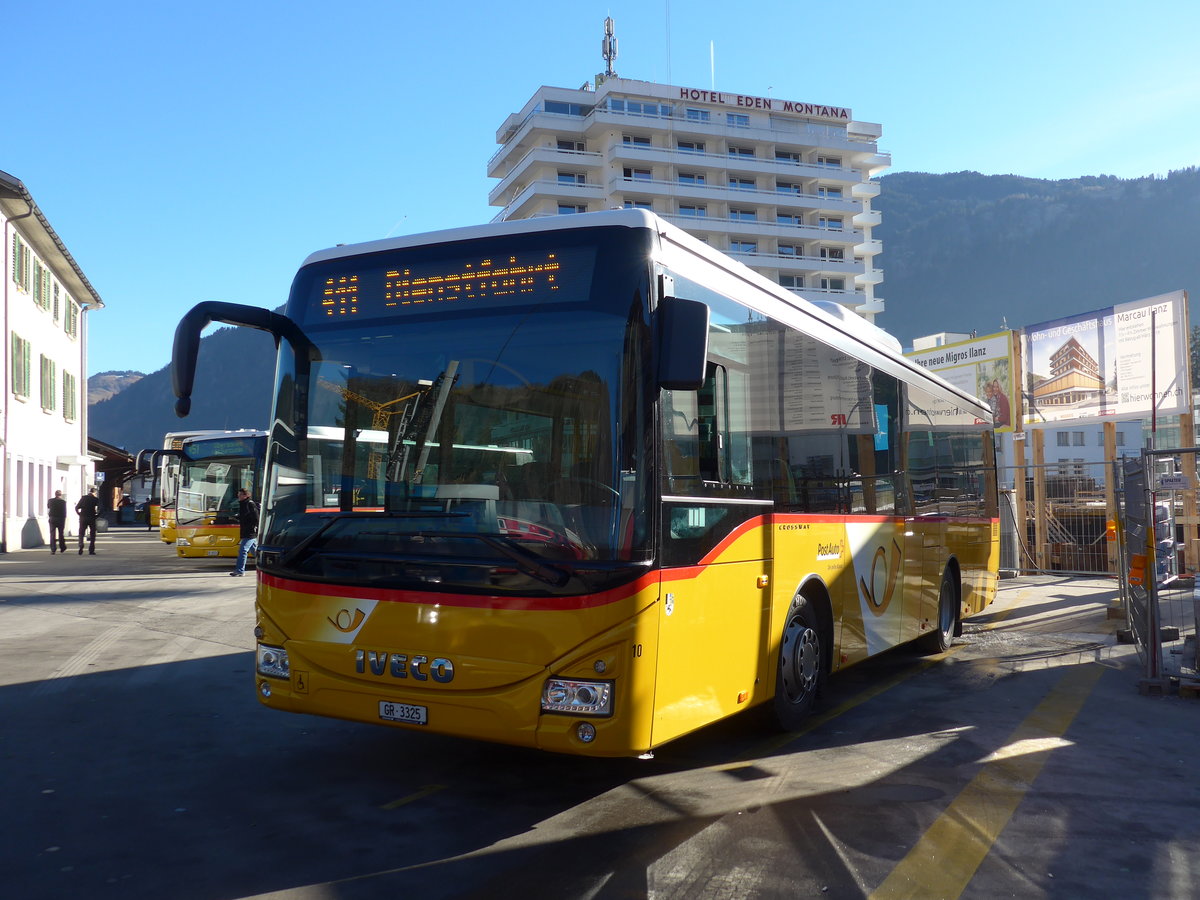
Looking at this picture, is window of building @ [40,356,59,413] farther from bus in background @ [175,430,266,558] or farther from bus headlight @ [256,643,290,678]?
bus headlight @ [256,643,290,678]

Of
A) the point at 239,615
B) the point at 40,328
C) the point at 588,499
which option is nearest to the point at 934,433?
the point at 588,499

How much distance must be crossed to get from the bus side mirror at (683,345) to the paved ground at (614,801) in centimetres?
216

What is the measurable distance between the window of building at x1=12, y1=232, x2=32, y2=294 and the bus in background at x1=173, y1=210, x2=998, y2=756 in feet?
100

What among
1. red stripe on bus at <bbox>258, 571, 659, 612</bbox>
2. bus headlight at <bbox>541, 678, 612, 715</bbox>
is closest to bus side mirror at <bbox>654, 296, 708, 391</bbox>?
red stripe on bus at <bbox>258, 571, 659, 612</bbox>

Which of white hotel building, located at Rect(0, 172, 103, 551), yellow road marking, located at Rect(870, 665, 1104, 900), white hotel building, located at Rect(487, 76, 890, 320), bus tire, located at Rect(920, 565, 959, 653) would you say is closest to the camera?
yellow road marking, located at Rect(870, 665, 1104, 900)

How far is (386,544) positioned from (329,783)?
1.55 m

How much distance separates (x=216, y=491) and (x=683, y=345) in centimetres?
2146

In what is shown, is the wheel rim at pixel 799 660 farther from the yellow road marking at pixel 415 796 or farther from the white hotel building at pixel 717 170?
the white hotel building at pixel 717 170

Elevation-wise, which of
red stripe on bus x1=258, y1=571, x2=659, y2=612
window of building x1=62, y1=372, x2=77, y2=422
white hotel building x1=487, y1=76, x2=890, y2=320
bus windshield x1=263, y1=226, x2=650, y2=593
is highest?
white hotel building x1=487, y1=76, x2=890, y2=320

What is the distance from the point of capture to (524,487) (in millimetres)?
5152

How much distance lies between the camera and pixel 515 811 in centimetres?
539

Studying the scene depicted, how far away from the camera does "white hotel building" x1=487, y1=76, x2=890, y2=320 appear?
88438 mm

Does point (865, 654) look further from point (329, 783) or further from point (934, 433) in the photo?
point (329, 783)

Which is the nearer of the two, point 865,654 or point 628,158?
point 865,654
